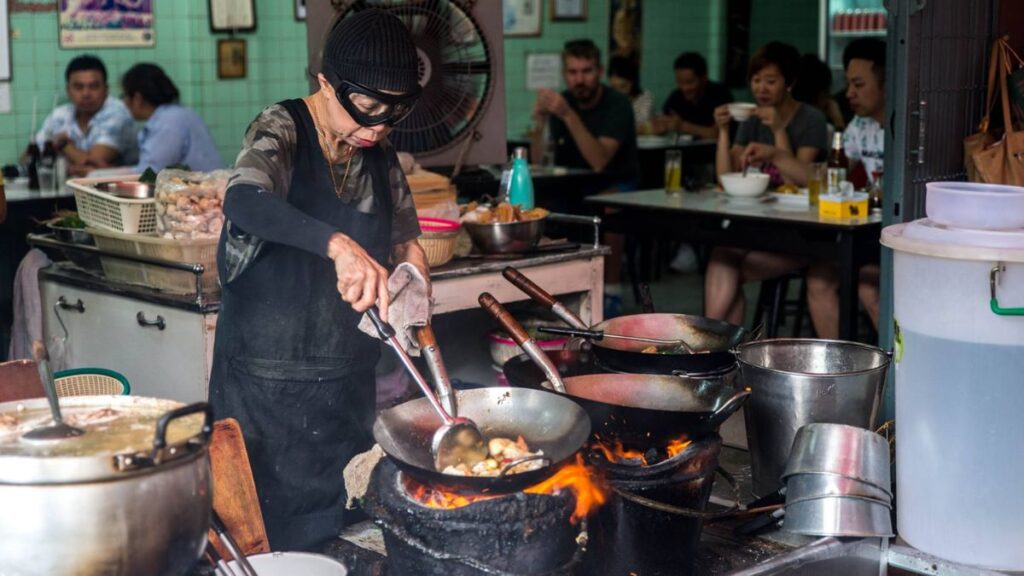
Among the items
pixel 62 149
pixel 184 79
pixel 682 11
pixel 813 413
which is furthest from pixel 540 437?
pixel 682 11

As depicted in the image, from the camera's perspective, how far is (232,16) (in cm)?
858

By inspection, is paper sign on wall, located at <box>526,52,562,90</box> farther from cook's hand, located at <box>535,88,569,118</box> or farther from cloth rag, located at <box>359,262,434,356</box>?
cloth rag, located at <box>359,262,434,356</box>

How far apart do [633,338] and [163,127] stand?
5089 millimetres

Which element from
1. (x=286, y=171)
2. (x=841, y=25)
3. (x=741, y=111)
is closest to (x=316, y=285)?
(x=286, y=171)

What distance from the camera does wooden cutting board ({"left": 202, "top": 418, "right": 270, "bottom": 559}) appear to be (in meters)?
2.37

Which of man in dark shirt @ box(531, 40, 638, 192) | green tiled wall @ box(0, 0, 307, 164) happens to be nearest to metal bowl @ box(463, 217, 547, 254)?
man in dark shirt @ box(531, 40, 638, 192)

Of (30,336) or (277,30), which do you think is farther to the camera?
(277,30)

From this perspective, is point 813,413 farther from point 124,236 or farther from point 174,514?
point 124,236

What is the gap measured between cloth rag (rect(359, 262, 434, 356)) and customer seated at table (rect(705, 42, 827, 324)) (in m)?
3.78

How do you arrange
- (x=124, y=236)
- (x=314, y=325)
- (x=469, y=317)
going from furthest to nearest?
(x=469, y=317)
(x=124, y=236)
(x=314, y=325)

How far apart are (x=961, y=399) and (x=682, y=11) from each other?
9.79 meters

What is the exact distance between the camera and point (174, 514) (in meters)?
1.61

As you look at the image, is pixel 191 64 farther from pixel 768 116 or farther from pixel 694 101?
pixel 768 116

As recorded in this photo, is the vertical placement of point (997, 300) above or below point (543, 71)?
below
